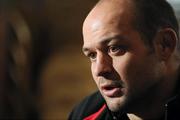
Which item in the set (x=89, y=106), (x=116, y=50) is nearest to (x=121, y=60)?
(x=116, y=50)

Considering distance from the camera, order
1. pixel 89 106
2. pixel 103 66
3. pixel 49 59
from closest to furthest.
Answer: pixel 103 66 → pixel 89 106 → pixel 49 59

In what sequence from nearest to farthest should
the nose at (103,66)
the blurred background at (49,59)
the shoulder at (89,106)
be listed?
the nose at (103,66) → the shoulder at (89,106) → the blurred background at (49,59)

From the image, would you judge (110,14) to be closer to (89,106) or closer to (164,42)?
(164,42)

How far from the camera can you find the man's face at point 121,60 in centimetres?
130

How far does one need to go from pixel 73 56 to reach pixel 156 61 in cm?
298

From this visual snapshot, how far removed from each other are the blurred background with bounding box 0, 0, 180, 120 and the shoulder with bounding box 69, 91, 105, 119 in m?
2.53

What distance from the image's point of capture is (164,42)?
4.47 feet

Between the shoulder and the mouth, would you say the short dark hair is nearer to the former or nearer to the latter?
the mouth

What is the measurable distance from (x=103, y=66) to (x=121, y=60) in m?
0.06

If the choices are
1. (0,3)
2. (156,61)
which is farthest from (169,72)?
(0,3)

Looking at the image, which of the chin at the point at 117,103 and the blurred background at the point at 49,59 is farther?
the blurred background at the point at 49,59

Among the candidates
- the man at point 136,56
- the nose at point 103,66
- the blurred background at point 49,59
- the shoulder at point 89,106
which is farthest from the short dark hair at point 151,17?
the blurred background at point 49,59

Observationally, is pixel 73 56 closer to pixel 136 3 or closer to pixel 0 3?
pixel 0 3

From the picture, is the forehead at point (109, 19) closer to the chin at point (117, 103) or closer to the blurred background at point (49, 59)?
the chin at point (117, 103)
